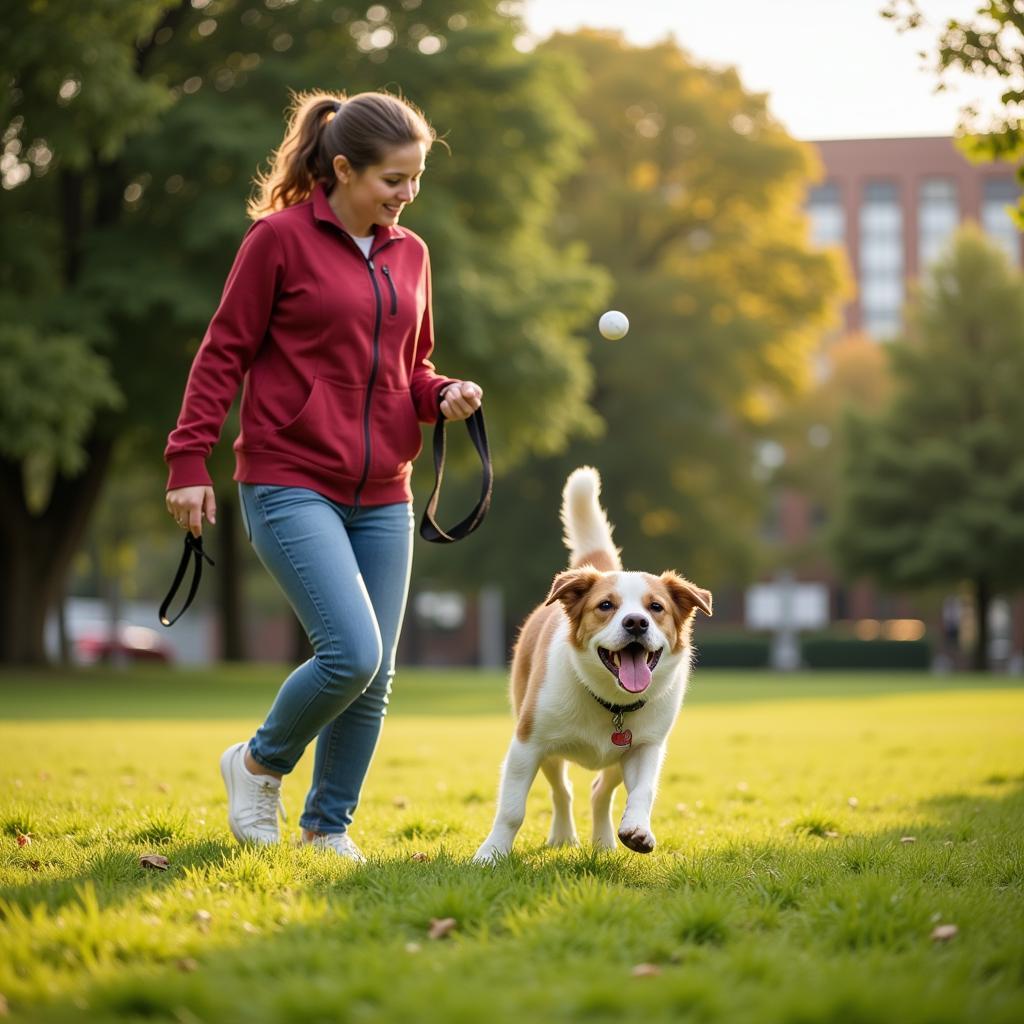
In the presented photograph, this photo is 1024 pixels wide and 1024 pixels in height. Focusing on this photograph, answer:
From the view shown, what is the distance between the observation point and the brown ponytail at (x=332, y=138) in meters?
4.75

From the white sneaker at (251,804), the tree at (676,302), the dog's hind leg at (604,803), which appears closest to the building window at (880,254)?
the tree at (676,302)

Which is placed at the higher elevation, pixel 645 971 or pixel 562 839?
pixel 645 971

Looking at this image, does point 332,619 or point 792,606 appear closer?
point 332,619

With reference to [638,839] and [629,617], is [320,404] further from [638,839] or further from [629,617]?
[638,839]

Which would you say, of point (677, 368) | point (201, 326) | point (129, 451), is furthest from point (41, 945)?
point (677, 368)

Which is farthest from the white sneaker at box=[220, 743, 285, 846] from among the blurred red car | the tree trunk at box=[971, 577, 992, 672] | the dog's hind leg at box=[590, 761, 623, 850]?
the blurred red car

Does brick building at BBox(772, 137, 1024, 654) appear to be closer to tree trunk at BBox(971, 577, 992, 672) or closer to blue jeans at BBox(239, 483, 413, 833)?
tree trunk at BBox(971, 577, 992, 672)

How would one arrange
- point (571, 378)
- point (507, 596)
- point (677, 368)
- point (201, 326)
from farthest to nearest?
1. point (507, 596)
2. point (677, 368)
3. point (571, 378)
4. point (201, 326)

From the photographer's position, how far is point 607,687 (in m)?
4.86

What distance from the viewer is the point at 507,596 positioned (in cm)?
3494

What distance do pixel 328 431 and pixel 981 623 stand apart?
112 ft

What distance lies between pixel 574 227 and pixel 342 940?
31.9m

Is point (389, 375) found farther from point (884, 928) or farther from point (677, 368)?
point (677, 368)

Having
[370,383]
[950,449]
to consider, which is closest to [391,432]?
[370,383]
